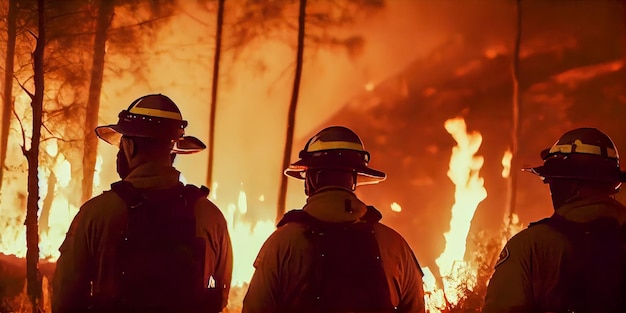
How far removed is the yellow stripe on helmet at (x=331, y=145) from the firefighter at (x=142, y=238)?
2.63ft

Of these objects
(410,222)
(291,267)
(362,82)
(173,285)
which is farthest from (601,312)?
(362,82)

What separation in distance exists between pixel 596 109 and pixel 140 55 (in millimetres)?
5992

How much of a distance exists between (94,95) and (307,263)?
548 cm

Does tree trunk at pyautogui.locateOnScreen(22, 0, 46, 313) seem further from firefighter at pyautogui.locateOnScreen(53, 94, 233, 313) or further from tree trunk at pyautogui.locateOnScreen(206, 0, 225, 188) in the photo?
firefighter at pyautogui.locateOnScreen(53, 94, 233, 313)

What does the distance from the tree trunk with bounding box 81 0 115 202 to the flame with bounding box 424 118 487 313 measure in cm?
451

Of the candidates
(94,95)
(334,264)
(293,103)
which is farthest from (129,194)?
(94,95)

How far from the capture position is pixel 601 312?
4051 millimetres

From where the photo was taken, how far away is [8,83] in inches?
322

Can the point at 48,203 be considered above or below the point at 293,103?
below

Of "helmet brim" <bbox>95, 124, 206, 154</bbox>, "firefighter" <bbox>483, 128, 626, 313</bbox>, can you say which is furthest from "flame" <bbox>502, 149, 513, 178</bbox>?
"helmet brim" <bbox>95, 124, 206, 154</bbox>

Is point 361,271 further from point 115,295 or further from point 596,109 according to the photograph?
point 596,109

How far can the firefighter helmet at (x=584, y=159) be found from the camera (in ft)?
14.4

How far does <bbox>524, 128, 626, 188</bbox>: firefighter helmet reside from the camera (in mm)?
4395

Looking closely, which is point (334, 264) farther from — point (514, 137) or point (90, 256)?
point (514, 137)
